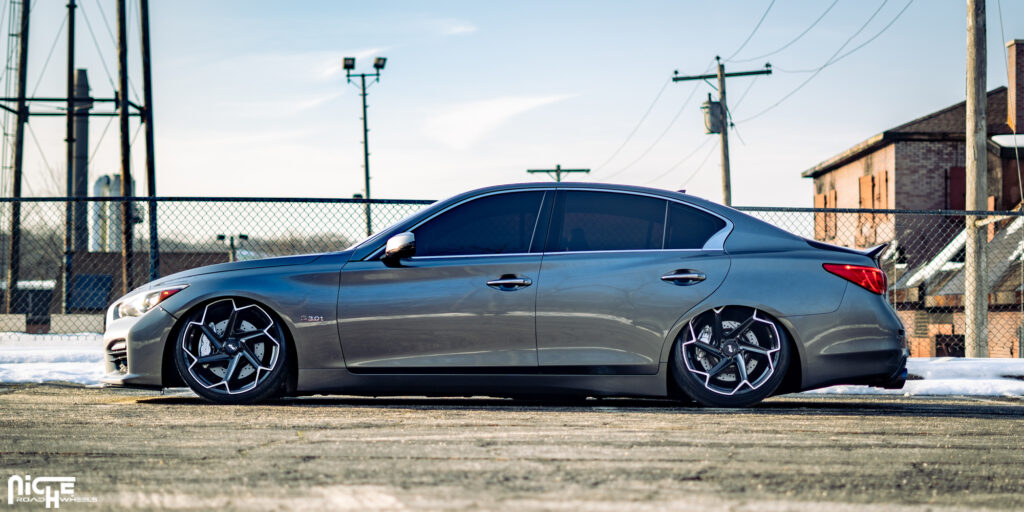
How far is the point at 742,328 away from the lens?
6340mm

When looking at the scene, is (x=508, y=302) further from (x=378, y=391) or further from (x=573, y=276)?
(x=378, y=391)

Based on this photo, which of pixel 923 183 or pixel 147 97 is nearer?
pixel 147 97

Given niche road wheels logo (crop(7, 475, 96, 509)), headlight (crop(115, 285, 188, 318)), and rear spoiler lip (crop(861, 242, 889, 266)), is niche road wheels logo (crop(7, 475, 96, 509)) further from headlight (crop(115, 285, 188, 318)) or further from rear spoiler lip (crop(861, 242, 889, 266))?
rear spoiler lip (crop(861, 242, 889, 266))

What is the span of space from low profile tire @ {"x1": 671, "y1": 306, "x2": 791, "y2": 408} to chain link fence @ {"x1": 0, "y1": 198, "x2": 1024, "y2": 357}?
14.1ft

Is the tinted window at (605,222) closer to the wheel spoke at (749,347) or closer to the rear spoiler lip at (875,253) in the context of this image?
the wheel spoke at (749,347)

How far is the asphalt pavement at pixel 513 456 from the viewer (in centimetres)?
347

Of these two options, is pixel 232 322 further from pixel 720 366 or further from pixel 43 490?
pixel 720 366

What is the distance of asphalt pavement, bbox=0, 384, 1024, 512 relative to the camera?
3467mm

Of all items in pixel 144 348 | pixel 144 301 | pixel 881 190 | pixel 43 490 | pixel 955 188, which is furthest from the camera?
pixel 881 190

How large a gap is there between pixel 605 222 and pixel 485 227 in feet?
2.53

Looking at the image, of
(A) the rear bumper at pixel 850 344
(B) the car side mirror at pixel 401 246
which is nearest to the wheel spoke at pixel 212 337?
(B) the car side mirror at pixel 401 246

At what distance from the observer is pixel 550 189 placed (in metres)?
6.77

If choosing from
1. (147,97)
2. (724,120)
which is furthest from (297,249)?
(724,120)

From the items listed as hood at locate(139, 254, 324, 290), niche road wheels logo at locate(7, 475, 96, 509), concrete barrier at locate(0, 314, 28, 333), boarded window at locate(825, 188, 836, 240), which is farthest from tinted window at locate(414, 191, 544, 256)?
boarded window at locate(825, 188, 836, 240)
